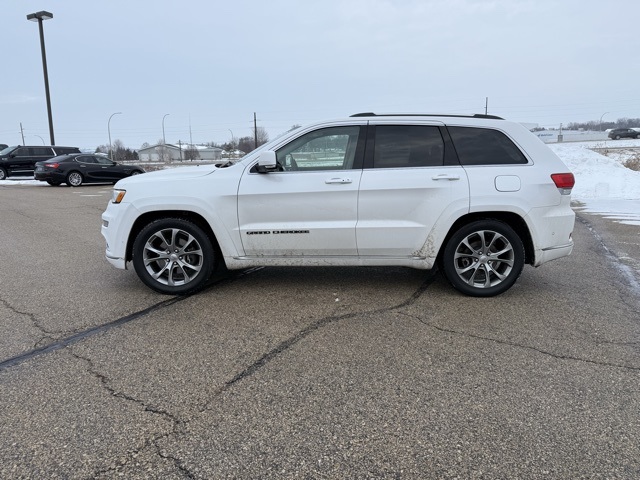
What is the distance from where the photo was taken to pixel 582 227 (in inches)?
359

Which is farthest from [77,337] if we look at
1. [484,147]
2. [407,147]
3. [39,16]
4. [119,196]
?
[39,16]

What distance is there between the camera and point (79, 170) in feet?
65.5

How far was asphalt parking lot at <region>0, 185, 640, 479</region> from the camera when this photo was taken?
2363 mm

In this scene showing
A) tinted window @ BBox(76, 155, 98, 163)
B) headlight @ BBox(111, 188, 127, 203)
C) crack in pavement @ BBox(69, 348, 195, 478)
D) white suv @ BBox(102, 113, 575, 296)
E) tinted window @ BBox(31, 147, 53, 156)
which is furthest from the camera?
tinted window @ BBox(31, 147, 53, 156)

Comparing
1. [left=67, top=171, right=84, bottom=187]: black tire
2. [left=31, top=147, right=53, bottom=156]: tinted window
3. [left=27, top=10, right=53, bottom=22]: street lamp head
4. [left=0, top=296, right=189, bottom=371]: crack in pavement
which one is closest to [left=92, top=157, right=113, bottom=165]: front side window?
[left=67, top=171, right=84, bottom=187]: black tire

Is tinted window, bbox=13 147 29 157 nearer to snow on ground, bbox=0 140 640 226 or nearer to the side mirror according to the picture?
snow on ground, bbox=0 140 640 226

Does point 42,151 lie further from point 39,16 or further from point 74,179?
point 39,16

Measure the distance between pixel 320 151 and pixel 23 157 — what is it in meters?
24.3

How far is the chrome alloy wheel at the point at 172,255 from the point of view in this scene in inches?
190

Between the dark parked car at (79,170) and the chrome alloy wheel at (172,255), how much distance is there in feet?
53.7

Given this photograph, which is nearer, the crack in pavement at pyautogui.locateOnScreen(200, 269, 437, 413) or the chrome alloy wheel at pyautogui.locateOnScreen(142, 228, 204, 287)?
the crack in pavement at pyautogui.locateOnScreen(200, 269, 437, 413)

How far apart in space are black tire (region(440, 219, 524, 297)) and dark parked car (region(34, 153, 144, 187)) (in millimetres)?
17843

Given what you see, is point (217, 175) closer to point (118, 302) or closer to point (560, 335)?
point (118, 302)

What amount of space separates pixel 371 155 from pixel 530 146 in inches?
63.8
